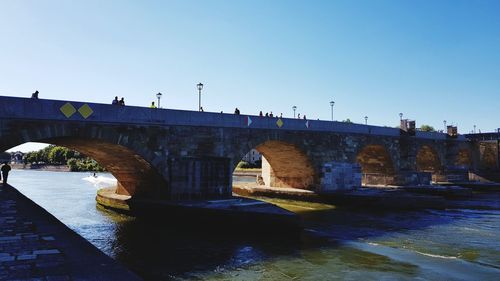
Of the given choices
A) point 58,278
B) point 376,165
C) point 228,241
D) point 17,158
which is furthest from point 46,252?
point 17,158

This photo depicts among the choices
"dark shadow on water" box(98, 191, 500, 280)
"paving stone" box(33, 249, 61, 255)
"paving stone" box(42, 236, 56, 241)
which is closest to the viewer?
"paving stone" box(33, 249, 61, 255)

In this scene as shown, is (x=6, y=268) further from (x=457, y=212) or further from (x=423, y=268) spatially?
(x=457, y=212)

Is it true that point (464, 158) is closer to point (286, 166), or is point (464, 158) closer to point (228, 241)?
point (286, 166)

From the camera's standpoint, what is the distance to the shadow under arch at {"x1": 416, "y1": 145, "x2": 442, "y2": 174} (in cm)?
4249

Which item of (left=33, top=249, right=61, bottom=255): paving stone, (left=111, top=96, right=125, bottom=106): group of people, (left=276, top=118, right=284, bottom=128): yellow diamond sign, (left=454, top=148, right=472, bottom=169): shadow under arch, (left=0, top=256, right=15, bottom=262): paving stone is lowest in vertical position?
(left=0, top=256, right=15, bottom=262): paving stone

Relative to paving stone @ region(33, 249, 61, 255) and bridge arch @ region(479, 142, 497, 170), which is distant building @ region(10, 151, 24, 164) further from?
paving stone @ region(33, 249, 61, 255)

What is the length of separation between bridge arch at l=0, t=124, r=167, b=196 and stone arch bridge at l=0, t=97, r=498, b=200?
0.12 feet

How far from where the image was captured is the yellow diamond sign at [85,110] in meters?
18.0

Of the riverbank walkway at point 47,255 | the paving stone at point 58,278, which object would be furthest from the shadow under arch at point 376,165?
the paving stone at point 58,278

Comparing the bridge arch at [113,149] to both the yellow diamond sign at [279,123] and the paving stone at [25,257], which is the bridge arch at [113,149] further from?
the paving stone at [25,257]

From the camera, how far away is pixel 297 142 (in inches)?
1097

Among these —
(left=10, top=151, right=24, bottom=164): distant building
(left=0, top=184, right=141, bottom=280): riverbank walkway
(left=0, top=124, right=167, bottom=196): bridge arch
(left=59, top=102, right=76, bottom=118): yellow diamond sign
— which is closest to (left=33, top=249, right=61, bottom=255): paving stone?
(left=0, top=184, right=141, bottom=280): riverbank walkway

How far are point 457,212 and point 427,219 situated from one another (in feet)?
12.5

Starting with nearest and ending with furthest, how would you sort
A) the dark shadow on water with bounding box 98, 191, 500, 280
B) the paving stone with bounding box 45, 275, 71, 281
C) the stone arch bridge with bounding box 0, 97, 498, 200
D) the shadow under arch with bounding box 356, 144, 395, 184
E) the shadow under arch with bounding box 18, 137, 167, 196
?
the paving stone with bounding box 45, 275, 71, 281 < the dark shadow on water with bounding box 98, 191, 500, 280 < the stone arch bridge with bounding box 0, 97, 498, 200 < the shadow under arch with bounding box 18, 137, 167, 196 < the shadow under arch with bounding box 356, 144, 395, 184
